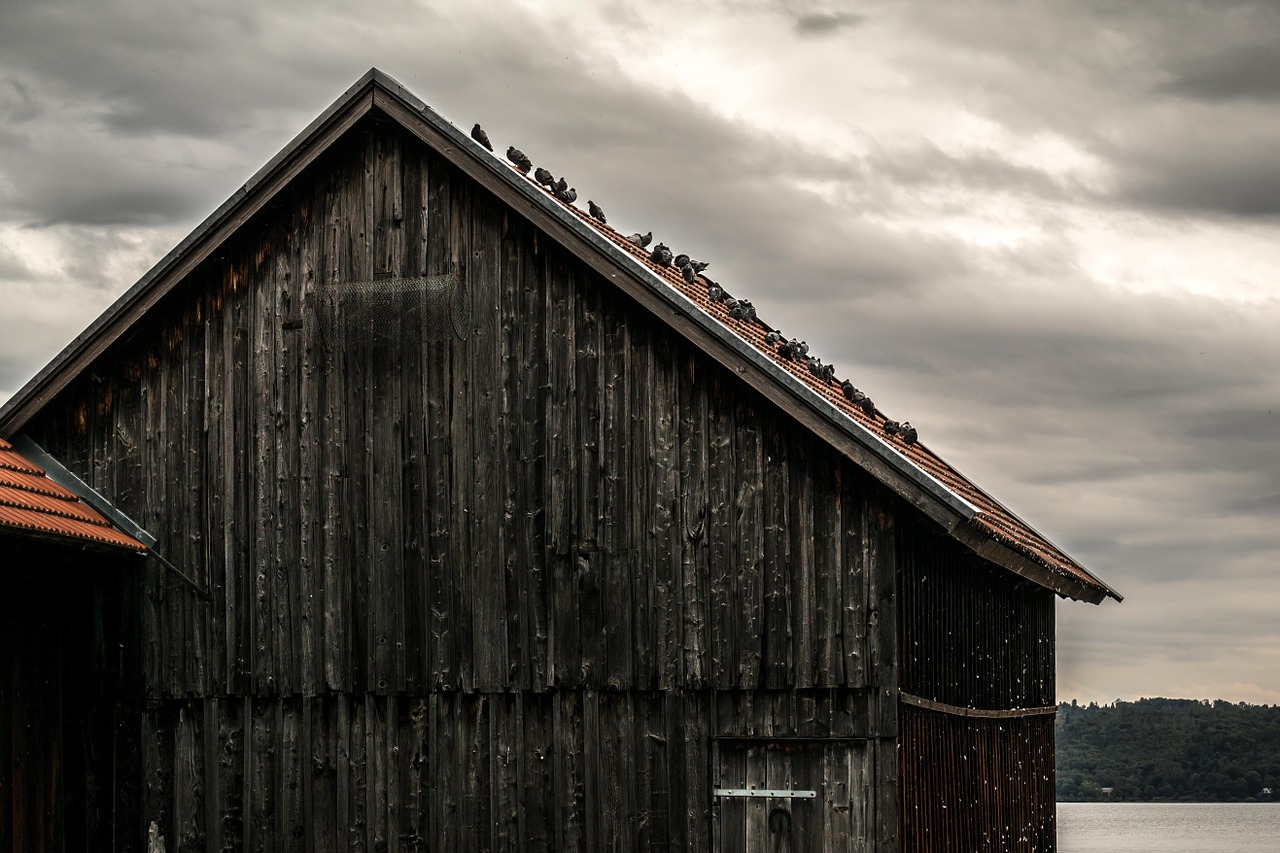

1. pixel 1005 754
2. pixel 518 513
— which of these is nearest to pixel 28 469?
pixel 518 513

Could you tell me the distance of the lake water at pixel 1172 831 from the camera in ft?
335

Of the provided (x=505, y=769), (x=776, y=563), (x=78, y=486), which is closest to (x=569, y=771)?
(x=505, y=769)

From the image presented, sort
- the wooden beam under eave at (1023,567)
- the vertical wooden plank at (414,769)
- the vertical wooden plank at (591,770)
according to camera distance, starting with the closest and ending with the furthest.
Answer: the wooden beam under eave at (1023,567)
the vertical wooden plank at (591,770)
the vertical wooden plank at (414,769)

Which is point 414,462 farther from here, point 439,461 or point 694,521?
point 694,521

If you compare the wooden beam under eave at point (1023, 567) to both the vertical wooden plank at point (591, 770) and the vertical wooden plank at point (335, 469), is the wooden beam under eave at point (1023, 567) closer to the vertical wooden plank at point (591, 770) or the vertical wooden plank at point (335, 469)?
the vertical wooden plank at point (591, 770)

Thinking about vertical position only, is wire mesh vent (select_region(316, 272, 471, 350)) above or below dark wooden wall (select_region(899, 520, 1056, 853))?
above

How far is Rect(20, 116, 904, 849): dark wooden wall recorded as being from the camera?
49.2 feet

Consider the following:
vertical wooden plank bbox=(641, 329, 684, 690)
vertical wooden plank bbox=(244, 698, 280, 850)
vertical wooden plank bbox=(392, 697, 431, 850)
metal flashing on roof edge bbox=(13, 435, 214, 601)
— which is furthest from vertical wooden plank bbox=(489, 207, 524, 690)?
metal flashing on roof edge bbox=(13, 435, 214, 601)

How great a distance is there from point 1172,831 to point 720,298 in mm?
125771

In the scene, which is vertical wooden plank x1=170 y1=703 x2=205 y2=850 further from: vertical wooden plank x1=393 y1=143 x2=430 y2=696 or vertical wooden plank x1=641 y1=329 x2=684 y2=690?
vertical wooden plank x1=641 y1=329 x2=684 y2=690

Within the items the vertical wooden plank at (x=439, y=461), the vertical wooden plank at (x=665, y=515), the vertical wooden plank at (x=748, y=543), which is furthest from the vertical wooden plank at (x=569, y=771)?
the vertical wooden plank at (x=748, y=543)

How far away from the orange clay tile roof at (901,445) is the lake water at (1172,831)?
7475cm

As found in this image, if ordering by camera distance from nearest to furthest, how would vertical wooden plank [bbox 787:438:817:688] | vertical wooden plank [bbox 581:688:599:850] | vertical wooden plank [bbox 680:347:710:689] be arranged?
vertical wooden plank [bbox 787:438:817:688]
vertical wooden plank [bbox 680:347:710:689]
vertical wooden plank [bbox 581:688:599:850]

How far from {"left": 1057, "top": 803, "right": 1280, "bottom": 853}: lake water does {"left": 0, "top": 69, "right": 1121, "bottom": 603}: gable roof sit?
82.8m
